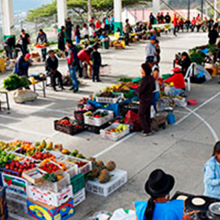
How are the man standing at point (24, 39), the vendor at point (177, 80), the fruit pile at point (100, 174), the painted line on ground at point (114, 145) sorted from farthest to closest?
the man standing at point (24, 39) < the vendor at point (177, 80) < the painted line on ground at point (114, 145) < the fruit pile at point (100, 174)

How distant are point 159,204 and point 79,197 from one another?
316cm

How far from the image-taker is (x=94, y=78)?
16266 millimetres

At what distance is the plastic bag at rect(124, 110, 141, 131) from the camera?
33.9ft

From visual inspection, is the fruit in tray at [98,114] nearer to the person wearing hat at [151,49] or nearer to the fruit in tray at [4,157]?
the fruit in tray at [4,157]

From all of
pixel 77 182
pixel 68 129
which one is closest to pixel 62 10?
pixel 68 129

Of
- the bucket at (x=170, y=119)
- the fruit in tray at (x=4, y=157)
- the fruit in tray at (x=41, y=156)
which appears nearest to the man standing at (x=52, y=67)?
the bucket at (x=170, y=119)

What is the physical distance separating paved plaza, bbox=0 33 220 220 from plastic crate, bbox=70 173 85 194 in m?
0.34

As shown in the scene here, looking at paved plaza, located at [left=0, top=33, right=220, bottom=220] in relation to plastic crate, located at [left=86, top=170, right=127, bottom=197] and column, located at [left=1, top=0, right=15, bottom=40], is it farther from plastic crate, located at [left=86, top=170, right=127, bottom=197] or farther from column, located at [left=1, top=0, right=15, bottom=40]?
column, located at [left=1, top=0, right=15, bottom=40]

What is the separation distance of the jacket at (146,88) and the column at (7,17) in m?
17.6

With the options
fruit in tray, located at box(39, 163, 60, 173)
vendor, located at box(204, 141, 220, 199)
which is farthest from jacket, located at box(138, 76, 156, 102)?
vendor, located at box(204, 141, 220, 199)

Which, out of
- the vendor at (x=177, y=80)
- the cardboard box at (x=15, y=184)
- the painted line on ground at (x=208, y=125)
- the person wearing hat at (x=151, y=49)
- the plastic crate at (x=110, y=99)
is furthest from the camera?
the person wearing hat at (x=151, y=49)

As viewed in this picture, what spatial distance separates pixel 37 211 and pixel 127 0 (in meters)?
40.0

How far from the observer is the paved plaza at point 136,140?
736cm

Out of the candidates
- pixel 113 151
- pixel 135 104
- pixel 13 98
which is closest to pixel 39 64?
pixel 13 98
